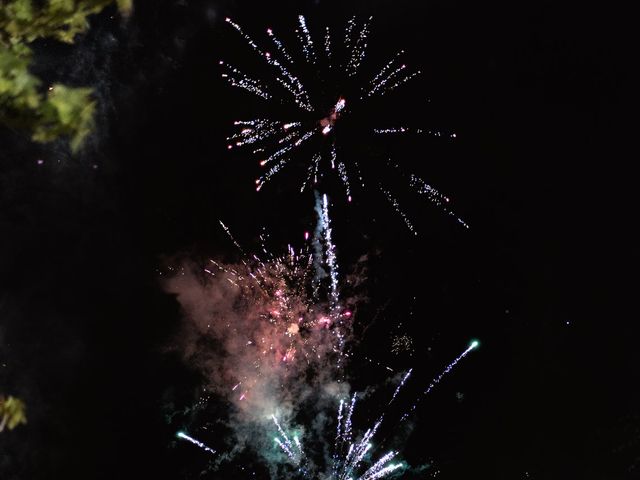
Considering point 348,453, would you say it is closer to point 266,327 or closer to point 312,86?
point 266,327

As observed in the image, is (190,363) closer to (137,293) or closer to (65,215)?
(137,293)

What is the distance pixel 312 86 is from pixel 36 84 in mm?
8499

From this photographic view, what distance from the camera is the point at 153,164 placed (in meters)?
11.4

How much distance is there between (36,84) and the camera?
2.51 metres

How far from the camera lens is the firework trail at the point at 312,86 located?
1030cm

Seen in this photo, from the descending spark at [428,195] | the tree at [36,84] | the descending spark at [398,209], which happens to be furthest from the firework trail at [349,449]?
the tree at [36,84]

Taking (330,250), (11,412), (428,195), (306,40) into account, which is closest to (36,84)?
(11,412)

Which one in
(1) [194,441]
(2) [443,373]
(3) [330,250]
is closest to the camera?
(3) [330,250]

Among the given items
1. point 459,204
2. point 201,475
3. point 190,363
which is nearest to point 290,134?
point 459,204

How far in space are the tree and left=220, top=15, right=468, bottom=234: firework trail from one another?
811 cm

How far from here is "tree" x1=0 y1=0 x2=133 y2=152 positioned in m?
2.50

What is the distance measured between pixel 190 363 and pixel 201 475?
4.75m

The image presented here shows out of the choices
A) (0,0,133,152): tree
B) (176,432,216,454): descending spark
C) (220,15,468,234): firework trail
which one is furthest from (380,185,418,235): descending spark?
(0,0,133,152): tree

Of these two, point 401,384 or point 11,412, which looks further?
point 401,384
